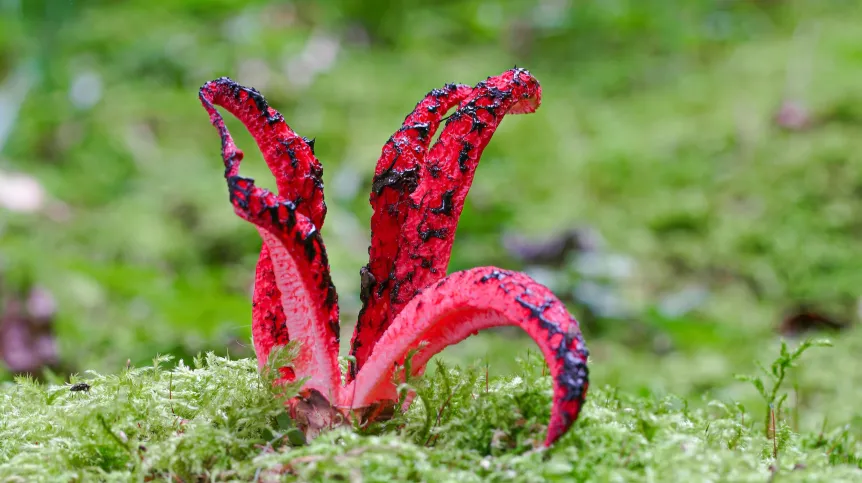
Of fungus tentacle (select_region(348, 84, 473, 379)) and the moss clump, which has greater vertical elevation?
fungus tentacle (select_region(348, 84, 473, 379))

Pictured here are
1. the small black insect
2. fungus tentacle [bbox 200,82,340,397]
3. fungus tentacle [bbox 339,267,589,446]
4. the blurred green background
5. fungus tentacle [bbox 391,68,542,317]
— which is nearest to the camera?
fungus tentacle [bbox 339,267,589,446]

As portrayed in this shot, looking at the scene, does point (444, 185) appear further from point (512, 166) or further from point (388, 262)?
point (512, 166)

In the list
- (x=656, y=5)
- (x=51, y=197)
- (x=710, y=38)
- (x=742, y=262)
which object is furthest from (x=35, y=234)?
(x=710, y=38)

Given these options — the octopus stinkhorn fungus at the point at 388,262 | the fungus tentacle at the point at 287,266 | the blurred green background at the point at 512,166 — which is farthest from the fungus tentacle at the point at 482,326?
the blurred green background at the point at 512,166

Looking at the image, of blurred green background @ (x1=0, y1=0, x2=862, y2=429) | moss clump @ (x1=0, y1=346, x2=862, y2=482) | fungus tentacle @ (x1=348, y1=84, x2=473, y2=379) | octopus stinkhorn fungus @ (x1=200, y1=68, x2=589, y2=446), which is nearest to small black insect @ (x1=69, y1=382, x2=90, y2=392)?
moss clump @ (x1=0, y1=346, x2=862, y2=482)

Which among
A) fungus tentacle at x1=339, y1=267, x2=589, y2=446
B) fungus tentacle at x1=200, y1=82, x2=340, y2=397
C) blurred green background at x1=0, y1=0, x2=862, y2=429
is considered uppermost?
blurred green background at x1=0, y1=0, x2=862, y2=429

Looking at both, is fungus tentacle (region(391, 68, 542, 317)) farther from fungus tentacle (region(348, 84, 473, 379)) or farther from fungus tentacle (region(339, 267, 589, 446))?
fungus tentacle (region(339, 267, 589, 446))

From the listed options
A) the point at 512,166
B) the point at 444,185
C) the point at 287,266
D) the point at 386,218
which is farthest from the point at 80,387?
the point at 512,166
